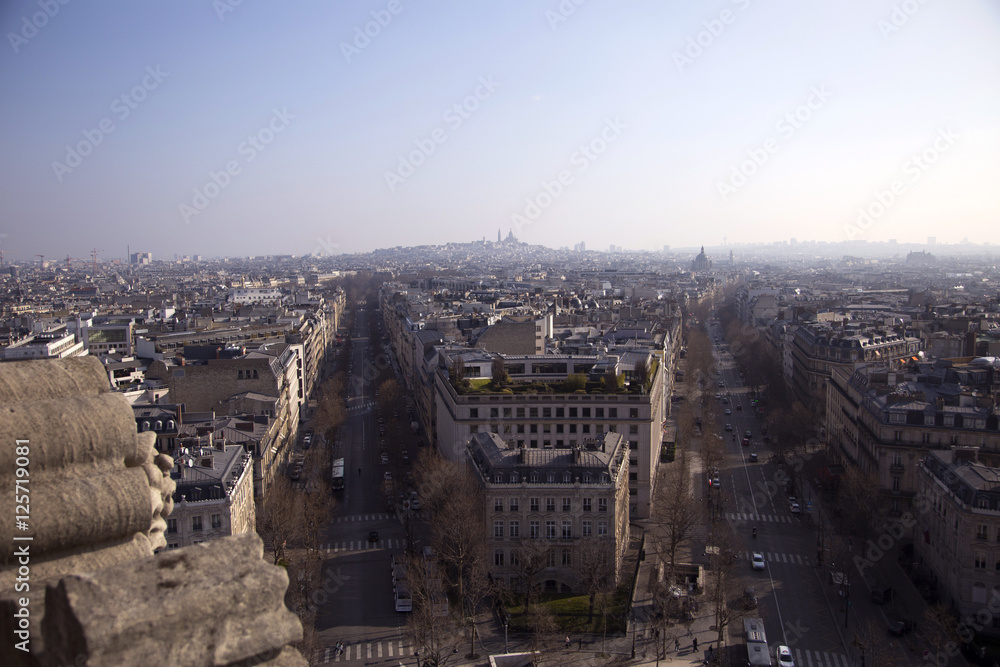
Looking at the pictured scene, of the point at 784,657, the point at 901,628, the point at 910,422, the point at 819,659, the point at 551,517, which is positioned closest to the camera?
the point at 784,657

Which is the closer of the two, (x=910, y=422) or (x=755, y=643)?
(x=755, y=643)

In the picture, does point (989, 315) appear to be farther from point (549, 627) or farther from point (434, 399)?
point (549, 627)

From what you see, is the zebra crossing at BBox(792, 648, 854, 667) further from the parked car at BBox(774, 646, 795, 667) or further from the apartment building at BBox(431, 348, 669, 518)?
the apartment building at BBox(431, 348, 669, 518)

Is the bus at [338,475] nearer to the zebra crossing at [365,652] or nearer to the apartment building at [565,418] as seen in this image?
the apartment building at [565,418]

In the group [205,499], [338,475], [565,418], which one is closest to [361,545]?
[205,499]

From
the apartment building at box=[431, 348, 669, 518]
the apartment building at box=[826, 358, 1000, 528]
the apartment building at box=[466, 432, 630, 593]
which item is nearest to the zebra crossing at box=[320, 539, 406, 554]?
the apartment building at box=[431, 348, 669, 518]

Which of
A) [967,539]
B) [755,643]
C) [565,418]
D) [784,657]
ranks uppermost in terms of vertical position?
[565,418]

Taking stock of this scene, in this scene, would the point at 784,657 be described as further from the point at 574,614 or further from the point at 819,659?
the point at 574,614
